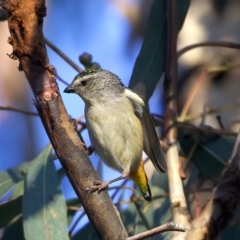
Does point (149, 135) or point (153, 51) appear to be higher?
point (153, 51)

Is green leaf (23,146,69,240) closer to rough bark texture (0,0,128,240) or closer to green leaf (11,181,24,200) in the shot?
green leaf (11,181,24,200)

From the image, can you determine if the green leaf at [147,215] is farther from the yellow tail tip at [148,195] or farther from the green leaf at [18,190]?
the green leaf at [18,190]

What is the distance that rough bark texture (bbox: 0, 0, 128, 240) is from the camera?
4.99ft

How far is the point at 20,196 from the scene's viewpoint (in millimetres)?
2459

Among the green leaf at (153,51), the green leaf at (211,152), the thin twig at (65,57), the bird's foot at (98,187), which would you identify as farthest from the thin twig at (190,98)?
the bird's foot at (98,187)

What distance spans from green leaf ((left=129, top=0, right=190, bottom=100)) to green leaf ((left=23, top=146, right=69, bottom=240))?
1.53 ft

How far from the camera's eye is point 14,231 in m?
2.44

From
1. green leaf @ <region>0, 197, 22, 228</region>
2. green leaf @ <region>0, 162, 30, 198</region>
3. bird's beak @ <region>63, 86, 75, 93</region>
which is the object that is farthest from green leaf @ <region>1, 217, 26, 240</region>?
bird's beak @ <region>63, 86, 75, 93</region>

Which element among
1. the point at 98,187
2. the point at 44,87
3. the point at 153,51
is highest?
the point at 153,51

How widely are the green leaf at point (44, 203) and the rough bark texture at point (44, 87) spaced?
58 centimetres

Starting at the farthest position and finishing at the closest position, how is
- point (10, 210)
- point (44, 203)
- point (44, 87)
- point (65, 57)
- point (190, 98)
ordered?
point (190, 98)
point (65, 57)
point (10, 210)
point (44, 203)
point (44, 87)

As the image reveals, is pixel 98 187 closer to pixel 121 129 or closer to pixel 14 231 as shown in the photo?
pixel 121 129

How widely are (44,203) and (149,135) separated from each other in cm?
→ 47

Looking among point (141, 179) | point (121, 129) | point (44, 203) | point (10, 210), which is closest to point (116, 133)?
point (121, 129)
